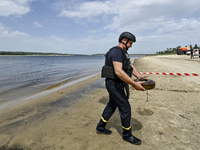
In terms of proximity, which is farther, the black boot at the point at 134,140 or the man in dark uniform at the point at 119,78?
the black boot at the point at 134,140

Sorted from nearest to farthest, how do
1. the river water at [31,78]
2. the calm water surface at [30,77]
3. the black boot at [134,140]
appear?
1. the black boot at [134,140]
2. the river water at [31,78]
3. the calm water surface at [30,77]

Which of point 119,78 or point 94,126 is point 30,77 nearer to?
point 94,126

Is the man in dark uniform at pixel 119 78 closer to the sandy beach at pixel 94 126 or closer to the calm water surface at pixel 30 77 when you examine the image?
the sandy beach at pixel 94 126

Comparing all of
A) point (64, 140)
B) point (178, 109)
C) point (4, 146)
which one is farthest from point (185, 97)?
point (4, 146)

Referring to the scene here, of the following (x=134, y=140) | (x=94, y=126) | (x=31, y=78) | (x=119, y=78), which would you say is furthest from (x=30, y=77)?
(x=134, y=140)

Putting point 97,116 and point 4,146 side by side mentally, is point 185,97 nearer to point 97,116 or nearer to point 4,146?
point 97,116

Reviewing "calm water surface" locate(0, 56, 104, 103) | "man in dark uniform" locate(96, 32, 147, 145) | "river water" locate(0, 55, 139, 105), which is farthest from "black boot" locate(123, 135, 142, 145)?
"calm water surface" locate(0, 56, 104, 103)

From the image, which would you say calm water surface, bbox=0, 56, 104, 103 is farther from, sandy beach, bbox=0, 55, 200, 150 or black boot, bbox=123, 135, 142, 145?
black boot, bbox=123, 135, 142, 145

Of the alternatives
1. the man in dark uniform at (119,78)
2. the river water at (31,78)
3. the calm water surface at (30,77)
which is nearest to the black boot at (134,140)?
the man in dark uniform at (119,78)

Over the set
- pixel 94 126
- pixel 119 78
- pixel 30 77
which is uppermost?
pixel 119 78

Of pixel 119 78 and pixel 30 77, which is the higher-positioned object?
pixel 119 78

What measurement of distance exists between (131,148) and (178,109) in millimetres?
2599

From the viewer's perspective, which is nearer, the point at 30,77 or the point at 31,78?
the point at 31,78

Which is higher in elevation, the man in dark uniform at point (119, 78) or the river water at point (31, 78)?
the man in dark uniform at point (119, 78)
